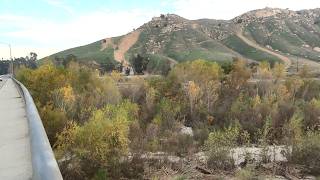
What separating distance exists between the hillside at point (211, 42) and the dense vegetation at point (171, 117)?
7328 cm

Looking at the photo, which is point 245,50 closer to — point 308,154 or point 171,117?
point 171,117

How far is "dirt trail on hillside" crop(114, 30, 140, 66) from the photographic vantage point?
16212 cm

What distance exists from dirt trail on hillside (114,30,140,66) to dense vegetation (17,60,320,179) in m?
96.0

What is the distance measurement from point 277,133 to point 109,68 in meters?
76.9

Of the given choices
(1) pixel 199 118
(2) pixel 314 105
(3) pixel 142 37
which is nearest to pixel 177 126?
(1) pixel 199 118

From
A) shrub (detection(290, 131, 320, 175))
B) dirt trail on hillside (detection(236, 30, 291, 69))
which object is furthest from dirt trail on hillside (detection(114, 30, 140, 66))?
shrub (detection(290, 131, 320, 175))

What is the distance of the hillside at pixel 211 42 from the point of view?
146750 millimetres

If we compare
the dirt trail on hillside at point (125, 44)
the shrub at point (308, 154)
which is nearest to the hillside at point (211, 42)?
the dirt trail on hillside at point (125, 44)

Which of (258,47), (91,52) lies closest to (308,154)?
(258,47)

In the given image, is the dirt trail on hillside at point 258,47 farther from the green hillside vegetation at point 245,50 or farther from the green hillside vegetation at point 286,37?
the green hillside vegetation at point 286,37

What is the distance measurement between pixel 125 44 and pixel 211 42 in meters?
34.0

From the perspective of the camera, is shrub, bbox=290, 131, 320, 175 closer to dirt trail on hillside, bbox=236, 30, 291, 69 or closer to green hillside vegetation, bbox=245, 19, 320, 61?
dirt trail on hillside, bbox=236, 30, 291, 69

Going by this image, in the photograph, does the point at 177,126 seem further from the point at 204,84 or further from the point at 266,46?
the point at 266,46

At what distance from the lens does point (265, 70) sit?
198 feet
